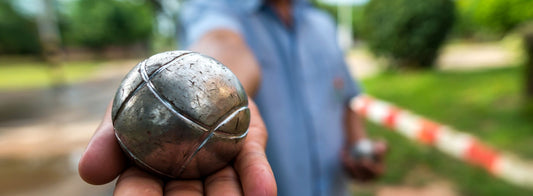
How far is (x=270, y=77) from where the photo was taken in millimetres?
2203

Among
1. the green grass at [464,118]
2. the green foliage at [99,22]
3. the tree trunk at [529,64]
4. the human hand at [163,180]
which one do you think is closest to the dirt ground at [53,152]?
the green grass at [464,118]

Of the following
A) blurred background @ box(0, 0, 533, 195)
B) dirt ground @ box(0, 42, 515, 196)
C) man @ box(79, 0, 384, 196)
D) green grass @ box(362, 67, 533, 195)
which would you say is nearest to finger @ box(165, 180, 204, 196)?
man @ box(79, 0, 384, 196)

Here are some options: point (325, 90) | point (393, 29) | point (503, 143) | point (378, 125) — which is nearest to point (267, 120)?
point (325, 90)

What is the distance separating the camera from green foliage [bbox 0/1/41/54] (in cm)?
3509

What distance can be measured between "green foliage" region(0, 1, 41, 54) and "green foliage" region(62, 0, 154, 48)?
9.68ft

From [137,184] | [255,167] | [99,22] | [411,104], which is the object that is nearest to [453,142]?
[411,104]

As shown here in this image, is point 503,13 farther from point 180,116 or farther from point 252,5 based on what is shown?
point 180,116

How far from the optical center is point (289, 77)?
91.7 inches

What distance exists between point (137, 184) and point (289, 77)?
134 centimetres

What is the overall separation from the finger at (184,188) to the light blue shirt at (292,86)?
869 millimetres

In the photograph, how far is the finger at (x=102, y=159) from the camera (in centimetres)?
121

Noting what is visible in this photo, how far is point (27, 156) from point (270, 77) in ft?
18.6

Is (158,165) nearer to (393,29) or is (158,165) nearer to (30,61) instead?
(393,29)

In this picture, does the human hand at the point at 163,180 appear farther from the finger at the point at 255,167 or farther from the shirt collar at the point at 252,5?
the shirt collar at the point at 252,5
